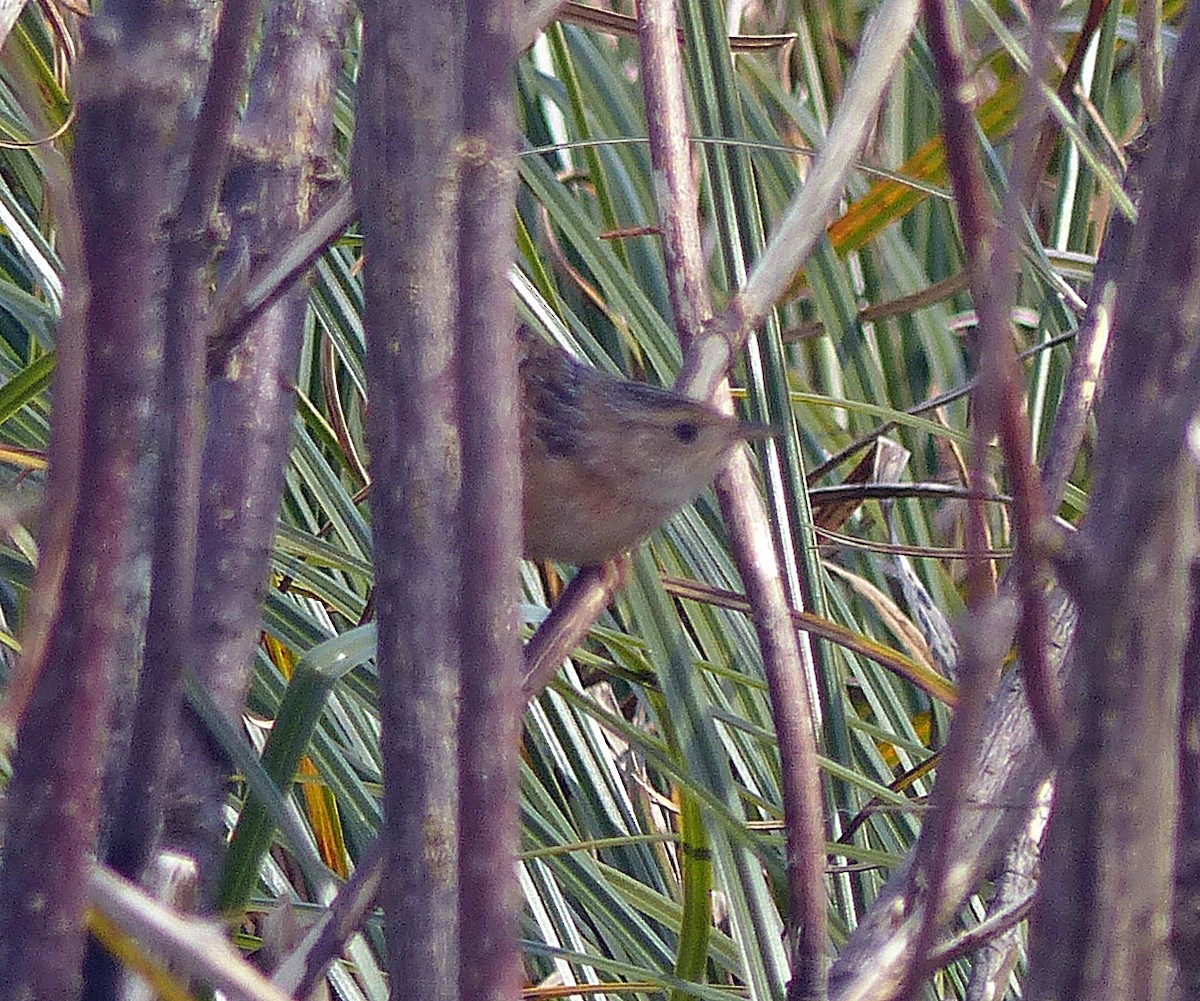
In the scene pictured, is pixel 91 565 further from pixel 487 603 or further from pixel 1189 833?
pixel 1189 833

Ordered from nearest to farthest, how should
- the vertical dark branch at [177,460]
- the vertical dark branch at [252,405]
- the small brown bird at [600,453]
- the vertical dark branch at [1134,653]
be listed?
1. the vertical dark branch at [1134,653]
2. the vertical dark branch at [177,460]
3. the vertical dark branch at [252,405]
4. the small brown bird at [600,453]

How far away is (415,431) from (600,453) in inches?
71.7

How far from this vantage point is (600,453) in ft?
8.85

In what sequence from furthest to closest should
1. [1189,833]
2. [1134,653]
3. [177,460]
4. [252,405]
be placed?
1. [252,405]
2. [177,460]
3. [1189,833]
4. [1134,653]

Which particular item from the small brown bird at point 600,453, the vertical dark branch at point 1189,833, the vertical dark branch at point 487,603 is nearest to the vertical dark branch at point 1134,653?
the vertical dark branch at point 1189,833

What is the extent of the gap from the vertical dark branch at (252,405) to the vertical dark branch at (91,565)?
0.56 meters

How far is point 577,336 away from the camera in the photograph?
2.74 meters

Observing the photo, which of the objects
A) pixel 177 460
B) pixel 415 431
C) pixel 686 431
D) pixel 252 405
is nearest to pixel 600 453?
pixel 686 431

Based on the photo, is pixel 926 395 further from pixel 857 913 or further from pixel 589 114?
pixel 857 913

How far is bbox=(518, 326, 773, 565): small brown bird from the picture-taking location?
2.42m

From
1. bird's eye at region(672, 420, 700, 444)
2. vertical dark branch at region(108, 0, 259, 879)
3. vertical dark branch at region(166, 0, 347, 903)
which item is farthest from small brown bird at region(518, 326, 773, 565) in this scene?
vertical dark branch at region(108, 0, 259, 879)

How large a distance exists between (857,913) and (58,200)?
1.73 m

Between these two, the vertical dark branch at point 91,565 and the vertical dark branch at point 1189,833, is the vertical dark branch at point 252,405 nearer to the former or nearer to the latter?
the vertical dark branch at point 91,565

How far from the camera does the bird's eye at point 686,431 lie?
246 centimetres
